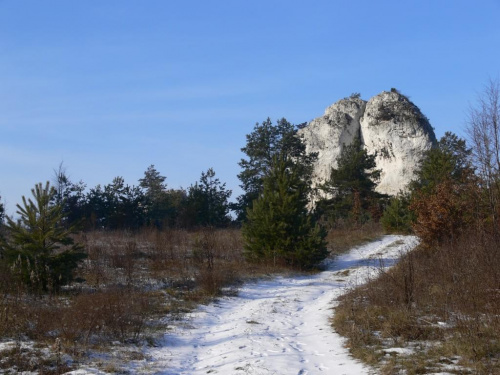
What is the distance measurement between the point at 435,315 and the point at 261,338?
331cm

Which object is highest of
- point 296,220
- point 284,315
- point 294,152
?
point 294,152

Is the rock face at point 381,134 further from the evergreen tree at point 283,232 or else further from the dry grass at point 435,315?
the dry grass at point 435,315

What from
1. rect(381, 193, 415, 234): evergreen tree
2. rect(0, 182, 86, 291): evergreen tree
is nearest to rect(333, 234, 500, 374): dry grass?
rect(0, 182, 86, 291): evergreen tree

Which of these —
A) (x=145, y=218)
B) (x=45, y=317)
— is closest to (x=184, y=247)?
(x=45, y=317)

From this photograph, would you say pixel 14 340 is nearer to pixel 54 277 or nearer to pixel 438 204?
pixel 54 277

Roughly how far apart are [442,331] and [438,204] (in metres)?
12.3

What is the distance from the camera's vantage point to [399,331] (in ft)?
27.8

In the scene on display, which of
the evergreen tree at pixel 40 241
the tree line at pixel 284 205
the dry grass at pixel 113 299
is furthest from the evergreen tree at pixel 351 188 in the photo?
the evergreen tree at pixel 40 241

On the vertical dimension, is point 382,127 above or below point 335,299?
above

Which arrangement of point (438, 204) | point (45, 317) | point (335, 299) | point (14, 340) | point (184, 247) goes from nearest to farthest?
point (14, 340), point (45, 317), point (335, 299), point (438, 204), point (184, 247)

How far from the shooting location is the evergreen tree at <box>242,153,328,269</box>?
19938 mm

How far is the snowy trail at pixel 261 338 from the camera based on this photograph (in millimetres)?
7551

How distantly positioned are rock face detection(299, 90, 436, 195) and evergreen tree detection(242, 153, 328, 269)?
2754cm

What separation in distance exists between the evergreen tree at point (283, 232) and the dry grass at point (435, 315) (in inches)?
278
